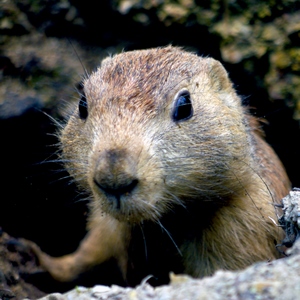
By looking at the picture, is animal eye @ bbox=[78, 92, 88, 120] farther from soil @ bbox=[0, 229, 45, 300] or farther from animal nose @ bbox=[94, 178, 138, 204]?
soil @ bbox=[0, 229, 45, 300]

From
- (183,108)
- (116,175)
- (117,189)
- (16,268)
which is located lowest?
(16,268)

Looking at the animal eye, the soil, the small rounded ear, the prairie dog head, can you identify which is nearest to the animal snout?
the prairie dog head

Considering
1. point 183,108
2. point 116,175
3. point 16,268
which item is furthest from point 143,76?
point 16,268

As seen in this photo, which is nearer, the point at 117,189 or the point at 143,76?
the point at 117,189

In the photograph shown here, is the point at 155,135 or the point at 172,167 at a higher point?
the point at 155,135

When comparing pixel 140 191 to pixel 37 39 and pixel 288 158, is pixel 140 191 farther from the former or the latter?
pixel 288 158

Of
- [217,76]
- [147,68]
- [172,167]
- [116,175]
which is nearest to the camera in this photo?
[116,175]

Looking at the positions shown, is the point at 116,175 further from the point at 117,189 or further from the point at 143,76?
the point at 143,76
